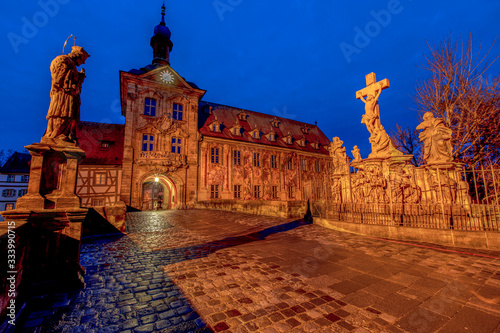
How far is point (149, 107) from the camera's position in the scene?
21.6m

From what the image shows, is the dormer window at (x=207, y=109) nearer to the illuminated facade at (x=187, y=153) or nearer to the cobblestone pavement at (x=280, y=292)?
the illuminated facade at (x=187, y=153)

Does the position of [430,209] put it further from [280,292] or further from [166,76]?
[166,76]

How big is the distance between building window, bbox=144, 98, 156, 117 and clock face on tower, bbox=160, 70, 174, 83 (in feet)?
8.49

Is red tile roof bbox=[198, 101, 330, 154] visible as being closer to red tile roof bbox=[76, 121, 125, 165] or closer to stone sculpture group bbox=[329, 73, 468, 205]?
red tile roof bbox=[76, 121, 125, 165]

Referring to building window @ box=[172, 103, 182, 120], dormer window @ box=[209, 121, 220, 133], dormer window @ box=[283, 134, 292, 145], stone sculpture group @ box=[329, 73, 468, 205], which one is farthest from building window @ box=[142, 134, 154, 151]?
stone sculpture group @ box=[329, 73, 468, 205]

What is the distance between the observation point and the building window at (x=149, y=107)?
21422 mm

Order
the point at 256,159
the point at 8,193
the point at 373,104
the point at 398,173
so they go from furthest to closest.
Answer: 1. the point at 8,193
2. the point at 256,159
3. the point at 373,104
4. the point at 398,173

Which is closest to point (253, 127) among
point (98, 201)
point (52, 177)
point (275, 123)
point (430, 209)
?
point (275, 123)

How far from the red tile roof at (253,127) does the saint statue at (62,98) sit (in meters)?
19.7

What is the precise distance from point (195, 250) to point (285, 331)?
368cm

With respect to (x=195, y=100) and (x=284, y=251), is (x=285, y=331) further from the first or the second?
(x=195, y=100)

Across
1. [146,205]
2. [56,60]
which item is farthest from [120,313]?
[146,205]

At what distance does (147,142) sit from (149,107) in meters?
3.79

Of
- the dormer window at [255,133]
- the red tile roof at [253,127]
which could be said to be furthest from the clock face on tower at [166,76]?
the dormer window at [255,133]
